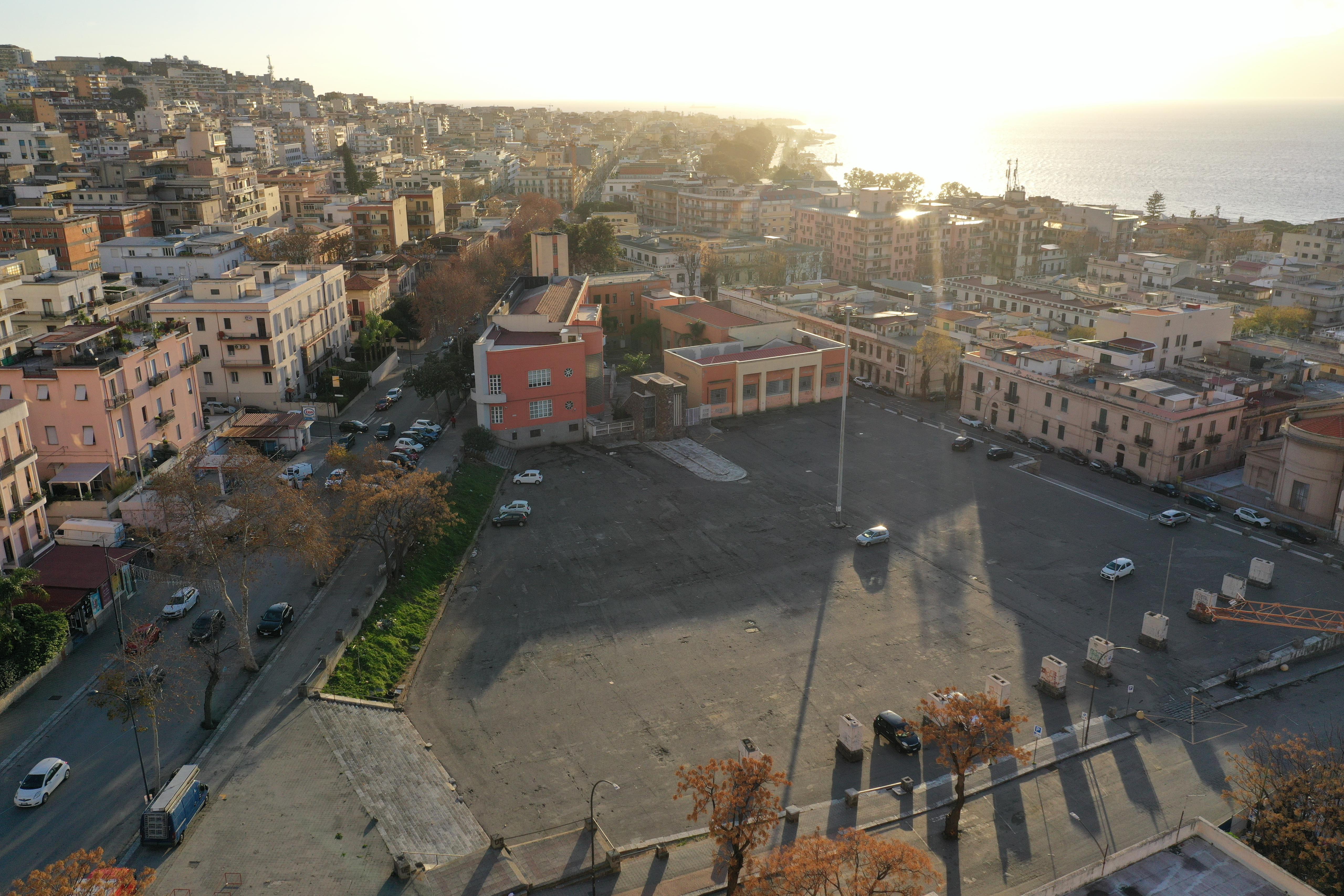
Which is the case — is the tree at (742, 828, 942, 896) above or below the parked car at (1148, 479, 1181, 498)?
above

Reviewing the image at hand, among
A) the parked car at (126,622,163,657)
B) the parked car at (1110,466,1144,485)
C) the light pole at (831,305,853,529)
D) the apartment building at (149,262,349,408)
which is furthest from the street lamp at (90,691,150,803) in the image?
the parked car at (1110,466,1144,485)

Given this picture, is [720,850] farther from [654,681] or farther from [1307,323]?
[1307,323]

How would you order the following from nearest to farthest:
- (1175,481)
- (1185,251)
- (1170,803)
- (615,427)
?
(1170,803) < (1175,481) < (615,427) < (1185,251)

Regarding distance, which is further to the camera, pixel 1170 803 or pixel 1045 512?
pixel 1045 512

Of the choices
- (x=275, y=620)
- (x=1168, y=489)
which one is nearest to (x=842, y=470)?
(x=1168, y=489)

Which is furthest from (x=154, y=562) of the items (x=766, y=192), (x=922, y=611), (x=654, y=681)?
(x=766, y=192)

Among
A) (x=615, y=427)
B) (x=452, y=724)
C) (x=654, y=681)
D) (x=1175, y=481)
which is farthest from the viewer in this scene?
(x=615, y=427)

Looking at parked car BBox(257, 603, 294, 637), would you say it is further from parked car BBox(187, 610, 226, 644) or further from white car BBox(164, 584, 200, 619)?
white car BBox(164, 584, 200, 619)

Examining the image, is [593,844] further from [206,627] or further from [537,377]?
[537,377]
